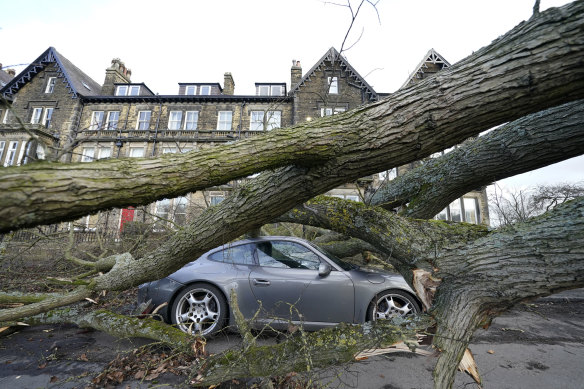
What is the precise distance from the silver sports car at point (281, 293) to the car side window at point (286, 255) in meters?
0.02

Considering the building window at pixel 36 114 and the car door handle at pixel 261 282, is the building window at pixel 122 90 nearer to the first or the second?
the building window at pixel 36 114

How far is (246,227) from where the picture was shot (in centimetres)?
253

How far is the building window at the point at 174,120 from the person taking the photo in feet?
64.2

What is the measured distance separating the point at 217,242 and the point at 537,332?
551 centimetres

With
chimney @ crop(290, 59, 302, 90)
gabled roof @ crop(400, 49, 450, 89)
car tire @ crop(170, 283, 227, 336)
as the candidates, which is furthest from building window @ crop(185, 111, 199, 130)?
car tire @ crop(170, 283, 227, 336)

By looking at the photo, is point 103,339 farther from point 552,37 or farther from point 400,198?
point 552,37

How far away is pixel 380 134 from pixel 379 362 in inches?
119

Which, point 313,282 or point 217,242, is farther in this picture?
point 313,282

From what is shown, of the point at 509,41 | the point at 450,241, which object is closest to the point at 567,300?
the point at 450,241

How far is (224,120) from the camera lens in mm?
19562

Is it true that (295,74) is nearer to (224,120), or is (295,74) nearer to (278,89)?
(278,89)

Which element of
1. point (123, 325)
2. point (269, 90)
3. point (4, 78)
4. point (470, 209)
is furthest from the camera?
point (4, 78)

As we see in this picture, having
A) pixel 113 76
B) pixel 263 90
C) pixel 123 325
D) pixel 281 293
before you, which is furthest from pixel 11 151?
pixel 281 293

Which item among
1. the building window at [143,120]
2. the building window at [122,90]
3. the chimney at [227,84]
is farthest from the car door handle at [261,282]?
the building window at [122,90]
